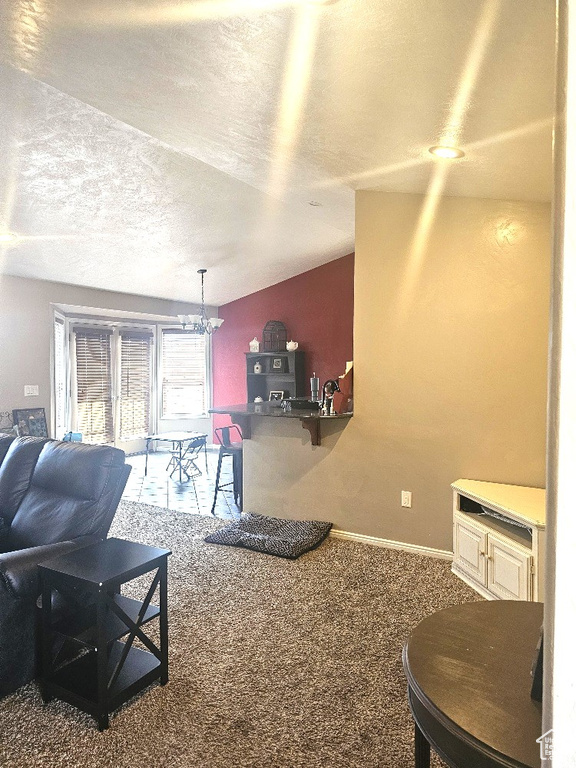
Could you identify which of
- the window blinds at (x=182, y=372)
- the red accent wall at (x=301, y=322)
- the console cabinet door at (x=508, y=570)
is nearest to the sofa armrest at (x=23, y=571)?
the console cabinet door at (x=508, y=570)

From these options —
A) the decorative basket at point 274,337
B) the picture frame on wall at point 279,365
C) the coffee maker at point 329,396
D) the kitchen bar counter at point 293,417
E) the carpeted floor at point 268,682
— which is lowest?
the carpeted floor at point 268,682

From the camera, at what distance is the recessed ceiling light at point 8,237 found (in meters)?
4.73

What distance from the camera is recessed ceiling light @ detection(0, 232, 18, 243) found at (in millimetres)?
4726

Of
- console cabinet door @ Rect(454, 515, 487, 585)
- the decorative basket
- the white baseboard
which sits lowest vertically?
the white baseboard

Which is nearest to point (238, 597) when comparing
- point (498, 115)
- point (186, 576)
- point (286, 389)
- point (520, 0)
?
point (186, 576)

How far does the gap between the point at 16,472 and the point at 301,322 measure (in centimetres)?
526

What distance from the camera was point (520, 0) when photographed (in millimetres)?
1588

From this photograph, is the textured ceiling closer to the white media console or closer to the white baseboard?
the white media console

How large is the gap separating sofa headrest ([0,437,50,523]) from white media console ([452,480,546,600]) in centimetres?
268

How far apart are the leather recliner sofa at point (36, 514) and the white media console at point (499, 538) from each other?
217 cm

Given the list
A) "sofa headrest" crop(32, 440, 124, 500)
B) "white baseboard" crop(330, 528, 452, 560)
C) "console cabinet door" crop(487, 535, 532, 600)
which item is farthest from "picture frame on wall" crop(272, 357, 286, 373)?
"sofa headrest" crop(32, 440, 124, 500)

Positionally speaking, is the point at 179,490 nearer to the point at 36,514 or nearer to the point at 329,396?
the point at 329,396

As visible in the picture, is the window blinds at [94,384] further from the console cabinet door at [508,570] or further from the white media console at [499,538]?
the console cabinet door at [508,570]

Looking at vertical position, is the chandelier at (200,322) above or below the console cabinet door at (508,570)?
above
